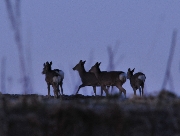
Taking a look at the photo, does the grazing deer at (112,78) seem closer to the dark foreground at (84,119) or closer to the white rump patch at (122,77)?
the white rump patch at (122,77)

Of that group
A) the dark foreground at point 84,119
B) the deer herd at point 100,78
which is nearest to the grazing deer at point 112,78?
the deer herd at point 100,78

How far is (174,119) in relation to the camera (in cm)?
530

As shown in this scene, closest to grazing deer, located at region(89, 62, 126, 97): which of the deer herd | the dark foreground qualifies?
the deer herd

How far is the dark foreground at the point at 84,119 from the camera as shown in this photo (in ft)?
14.2

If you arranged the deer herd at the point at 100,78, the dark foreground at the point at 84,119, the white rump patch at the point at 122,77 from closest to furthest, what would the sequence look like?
the dark foreground at the point at 84,119 → the deer herd at the point at 100,78 → the white rump patch at the point at 122,77

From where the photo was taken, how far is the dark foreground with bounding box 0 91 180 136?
4.32m

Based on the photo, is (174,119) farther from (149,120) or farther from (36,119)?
(36,119)

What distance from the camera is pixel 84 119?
4.52 metres

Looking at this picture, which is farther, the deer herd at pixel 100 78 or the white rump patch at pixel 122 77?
the white rump patch at pixel 122 77

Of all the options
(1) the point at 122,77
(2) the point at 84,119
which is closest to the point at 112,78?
(1) the point at 122,77

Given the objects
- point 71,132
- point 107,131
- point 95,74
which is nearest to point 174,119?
point 107,131

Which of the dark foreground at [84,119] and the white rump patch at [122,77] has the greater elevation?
the white rump patch at [122,77]

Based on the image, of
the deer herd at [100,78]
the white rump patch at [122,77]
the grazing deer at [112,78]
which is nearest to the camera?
the deer herd at [100,78]

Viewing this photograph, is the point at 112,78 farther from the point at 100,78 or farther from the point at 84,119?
the point at 84,119
